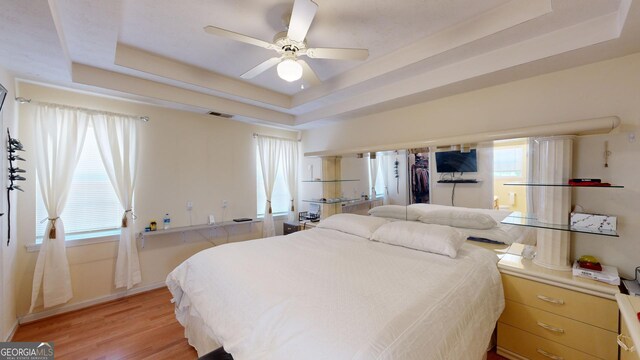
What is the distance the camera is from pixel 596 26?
163cm

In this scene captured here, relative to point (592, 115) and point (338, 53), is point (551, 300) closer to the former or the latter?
point (592, 115)

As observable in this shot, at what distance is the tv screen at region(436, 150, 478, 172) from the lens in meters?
2.41

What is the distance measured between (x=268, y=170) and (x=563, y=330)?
13.0 ft

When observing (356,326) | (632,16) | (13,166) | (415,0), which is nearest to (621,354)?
(356,326)

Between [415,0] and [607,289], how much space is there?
2.31 metres

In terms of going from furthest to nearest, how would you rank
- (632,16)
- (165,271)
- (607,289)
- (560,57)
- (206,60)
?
(165,271) → (206,60) → (560,57) → (607,289) → (632,16)

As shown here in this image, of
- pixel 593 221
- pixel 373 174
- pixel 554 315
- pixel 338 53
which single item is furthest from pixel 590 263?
pixel 338 53

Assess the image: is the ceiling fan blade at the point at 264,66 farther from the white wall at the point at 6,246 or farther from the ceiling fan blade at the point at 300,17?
the white wall at the point at 6,246

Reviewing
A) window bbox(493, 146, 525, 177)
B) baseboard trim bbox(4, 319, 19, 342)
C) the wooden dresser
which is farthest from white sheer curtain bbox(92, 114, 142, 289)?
the wooden dresser

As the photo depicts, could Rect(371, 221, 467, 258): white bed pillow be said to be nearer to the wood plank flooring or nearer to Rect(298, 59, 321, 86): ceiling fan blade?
the wood plank flooring

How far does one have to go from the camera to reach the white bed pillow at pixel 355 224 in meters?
2.65

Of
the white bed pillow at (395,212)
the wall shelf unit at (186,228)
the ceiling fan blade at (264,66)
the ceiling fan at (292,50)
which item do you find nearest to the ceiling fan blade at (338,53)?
Result: the ceiling fan at (292,50)

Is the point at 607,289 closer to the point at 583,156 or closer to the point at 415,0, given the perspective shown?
the point at 583,156

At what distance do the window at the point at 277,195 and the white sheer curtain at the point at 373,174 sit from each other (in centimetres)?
192
